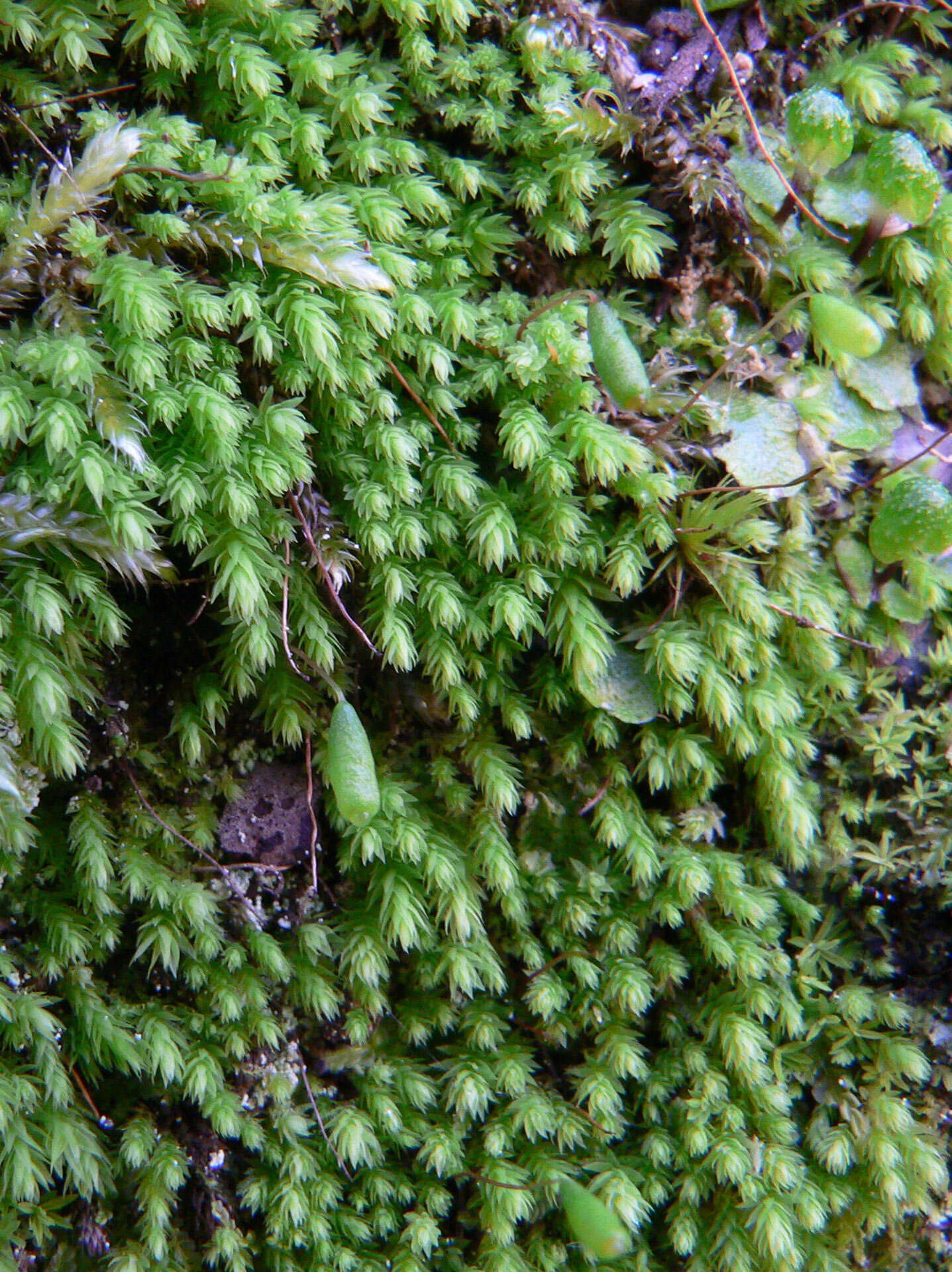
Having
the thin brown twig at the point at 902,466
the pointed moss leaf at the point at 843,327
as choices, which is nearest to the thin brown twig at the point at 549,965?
the thin brown twig at the point at 902,466

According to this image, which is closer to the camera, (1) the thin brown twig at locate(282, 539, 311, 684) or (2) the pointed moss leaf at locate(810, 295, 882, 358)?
(1) the thin brown twig at locate(282, 539, 311, 684)

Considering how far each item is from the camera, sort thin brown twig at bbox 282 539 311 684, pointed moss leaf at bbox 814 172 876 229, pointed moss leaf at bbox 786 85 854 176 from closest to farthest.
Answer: thin brown twig at bbox 282 539 311 684 < pointed moss leaf at bbox 786 85 854 176 < pointed moss leaf at bbox 814 172 876 229

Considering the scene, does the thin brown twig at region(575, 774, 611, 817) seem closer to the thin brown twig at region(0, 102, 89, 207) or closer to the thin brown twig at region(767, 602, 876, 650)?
the thin brown twig at region(767, 602, 876, 650)

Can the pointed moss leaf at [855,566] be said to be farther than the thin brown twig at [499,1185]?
Yes

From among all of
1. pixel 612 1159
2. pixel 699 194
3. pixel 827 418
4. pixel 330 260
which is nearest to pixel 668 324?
pixel 699 194

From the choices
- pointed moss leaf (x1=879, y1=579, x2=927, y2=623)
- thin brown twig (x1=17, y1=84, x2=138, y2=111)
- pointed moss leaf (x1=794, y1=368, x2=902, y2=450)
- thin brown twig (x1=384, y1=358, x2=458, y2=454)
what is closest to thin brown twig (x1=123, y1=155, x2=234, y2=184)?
thin brown twig (x1=17, y1=84, x2=138, y2=111)

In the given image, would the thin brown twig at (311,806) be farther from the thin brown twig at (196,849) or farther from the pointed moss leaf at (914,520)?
the pointed moss leaf at (914,520)
